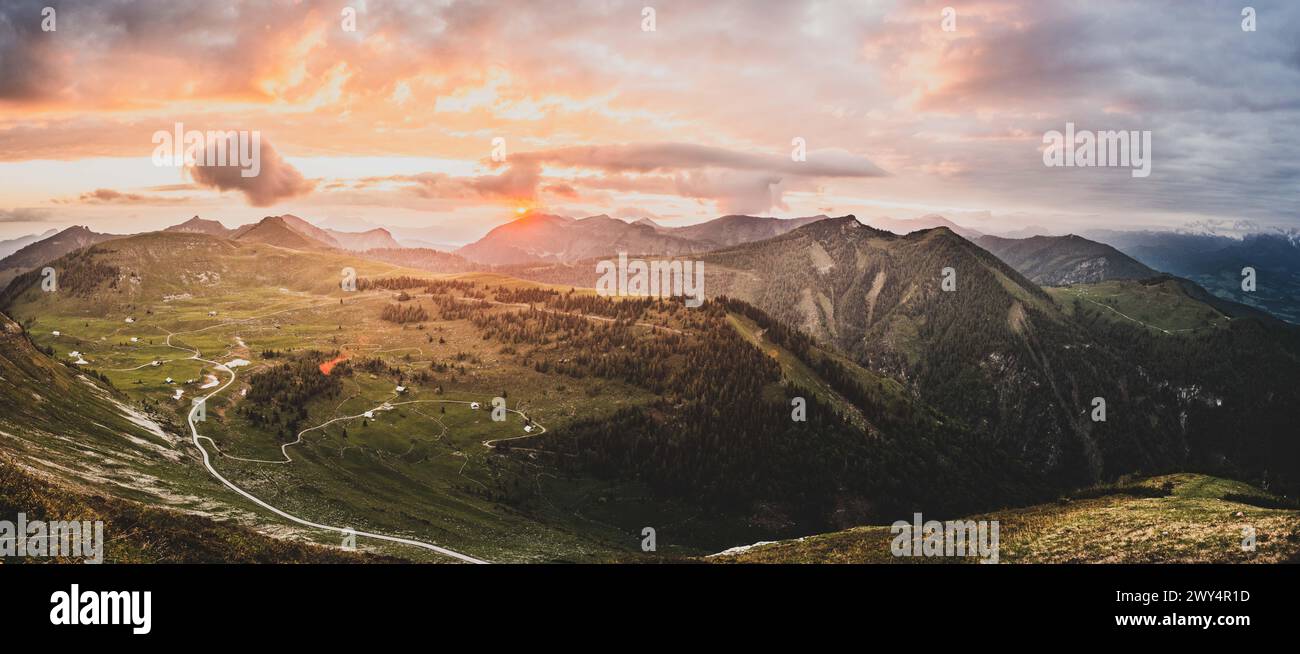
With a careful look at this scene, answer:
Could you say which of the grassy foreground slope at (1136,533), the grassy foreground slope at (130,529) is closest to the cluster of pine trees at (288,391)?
the grassy foreground slope at (130,529)

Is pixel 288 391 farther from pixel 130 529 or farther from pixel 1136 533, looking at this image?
pixel 1136 533

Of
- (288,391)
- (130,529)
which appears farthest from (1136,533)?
(288,391)

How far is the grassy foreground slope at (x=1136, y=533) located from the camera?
4106 cm

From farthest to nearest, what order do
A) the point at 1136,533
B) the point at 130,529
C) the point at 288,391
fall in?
the point at 288,391 < the point at 1136,533 < the point at 130,529

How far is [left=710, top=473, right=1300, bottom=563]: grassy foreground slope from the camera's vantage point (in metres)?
41.1

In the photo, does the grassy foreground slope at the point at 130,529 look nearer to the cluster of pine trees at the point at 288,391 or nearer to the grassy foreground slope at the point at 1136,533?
the grassy foreground slope at the point at 1136,533

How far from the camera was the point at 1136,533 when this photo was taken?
4806 centimetres

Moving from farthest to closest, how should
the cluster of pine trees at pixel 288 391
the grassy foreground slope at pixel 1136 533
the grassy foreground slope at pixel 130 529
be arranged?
the cluster of pine trees at pixel 288 391
the grassy foreground slope at pixel 1136 533
the grassy foreground slope at pixel 130 529

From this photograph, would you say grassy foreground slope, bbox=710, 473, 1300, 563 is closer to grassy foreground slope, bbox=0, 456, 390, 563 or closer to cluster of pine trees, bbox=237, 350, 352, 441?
grassy foreground slope, bbox=0, 456, 390, 563
